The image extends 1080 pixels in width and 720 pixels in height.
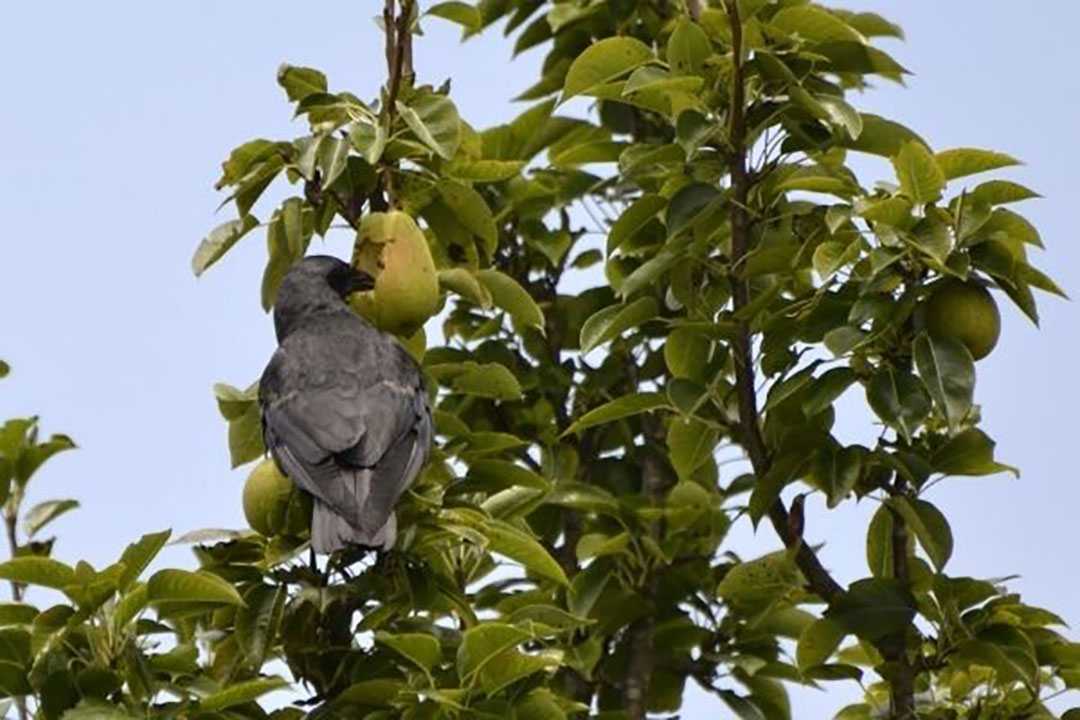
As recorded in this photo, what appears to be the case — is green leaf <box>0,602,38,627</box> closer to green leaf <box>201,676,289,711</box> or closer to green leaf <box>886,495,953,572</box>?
green leaf <box>201,676,289,711</box>

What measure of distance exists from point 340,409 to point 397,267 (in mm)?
721

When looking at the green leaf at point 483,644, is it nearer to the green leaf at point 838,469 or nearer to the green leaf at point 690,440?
the green leaf at point 838,469

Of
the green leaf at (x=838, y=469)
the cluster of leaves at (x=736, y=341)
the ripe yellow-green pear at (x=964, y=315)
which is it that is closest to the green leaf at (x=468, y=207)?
the cluster of leaves at (x=736, y=341)

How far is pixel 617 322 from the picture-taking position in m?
5.71

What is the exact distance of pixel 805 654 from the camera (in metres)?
5.78

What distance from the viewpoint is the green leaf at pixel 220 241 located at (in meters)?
5.70

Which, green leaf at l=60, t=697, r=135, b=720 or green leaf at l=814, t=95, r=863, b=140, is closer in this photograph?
green leaf at l=60, t=697, r=135, b=720

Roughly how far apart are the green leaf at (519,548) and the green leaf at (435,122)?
84 cm

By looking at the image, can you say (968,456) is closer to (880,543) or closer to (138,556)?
(880,543)

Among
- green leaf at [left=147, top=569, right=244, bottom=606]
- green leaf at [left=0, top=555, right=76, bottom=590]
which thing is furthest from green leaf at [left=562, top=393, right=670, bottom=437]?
green leaf at [left=0, top=555, right=76, bottom=590]

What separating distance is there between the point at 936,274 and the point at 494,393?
117 cm

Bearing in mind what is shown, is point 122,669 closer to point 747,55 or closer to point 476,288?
point 476,288

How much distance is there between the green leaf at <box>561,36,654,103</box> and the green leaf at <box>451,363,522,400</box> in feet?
2.28

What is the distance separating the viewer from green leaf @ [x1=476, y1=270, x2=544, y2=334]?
19.4 feet
